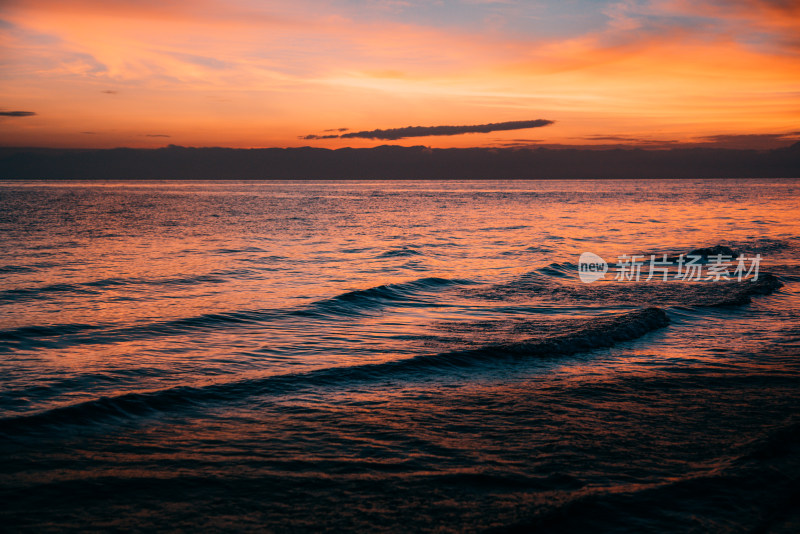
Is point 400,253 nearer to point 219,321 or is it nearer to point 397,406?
point 219,321

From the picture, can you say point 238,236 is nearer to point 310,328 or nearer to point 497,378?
point 310,328

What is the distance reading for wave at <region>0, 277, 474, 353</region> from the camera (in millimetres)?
11164

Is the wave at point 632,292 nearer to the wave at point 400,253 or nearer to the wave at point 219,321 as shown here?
the wave at point 219,321

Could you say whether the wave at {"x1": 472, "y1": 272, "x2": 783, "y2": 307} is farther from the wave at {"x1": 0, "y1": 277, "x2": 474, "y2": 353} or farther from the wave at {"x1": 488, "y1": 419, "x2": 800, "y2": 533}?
the wave at {"x1": 488, "y1": 419, "x2": 800, "y2": 533}

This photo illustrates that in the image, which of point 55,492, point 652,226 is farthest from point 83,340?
point 652,226

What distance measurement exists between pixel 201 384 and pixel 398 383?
306 cm

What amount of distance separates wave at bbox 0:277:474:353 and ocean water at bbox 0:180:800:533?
0.09 metres

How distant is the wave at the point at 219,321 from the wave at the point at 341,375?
4.14 meters

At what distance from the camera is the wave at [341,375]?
723 cm

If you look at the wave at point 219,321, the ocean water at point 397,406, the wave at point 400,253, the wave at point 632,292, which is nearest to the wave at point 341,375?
the ocean water at point 397,406

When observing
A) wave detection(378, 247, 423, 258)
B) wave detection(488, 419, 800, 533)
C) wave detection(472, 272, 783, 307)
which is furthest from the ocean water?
wave detection(378, 247, 423, 258)

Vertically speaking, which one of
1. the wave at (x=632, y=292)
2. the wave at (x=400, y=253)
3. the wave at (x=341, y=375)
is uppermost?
Result: the wave at (x=400, y=253)

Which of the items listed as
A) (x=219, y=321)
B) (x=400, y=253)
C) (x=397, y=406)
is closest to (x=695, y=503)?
(x=397, y=406)

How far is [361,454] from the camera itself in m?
5.98
